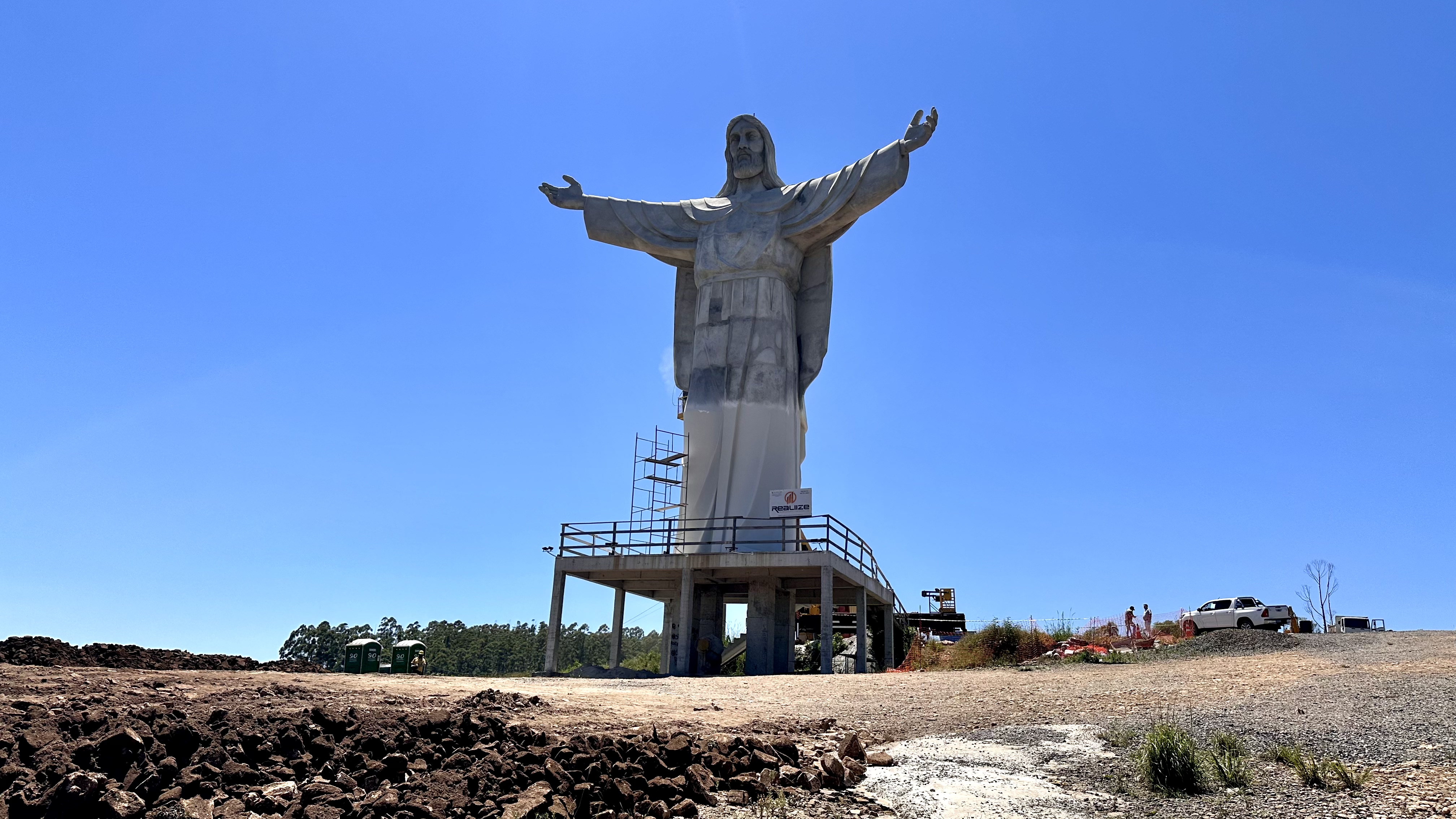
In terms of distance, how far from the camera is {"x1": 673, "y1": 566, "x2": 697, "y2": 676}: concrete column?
2280 cm

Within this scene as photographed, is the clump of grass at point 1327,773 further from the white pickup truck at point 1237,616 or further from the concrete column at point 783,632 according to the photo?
the white pickup truck at point 1237,616

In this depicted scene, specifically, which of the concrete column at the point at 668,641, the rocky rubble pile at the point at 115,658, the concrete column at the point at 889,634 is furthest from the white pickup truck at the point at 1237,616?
the rocky rubble pile at the point at 115,658

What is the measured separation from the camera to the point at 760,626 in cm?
2419

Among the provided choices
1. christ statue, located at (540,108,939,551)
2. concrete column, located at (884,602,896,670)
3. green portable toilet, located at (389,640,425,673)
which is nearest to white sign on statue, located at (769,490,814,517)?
christ statue, located at (540,108,939,551)

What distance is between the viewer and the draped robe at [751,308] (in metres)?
26.6

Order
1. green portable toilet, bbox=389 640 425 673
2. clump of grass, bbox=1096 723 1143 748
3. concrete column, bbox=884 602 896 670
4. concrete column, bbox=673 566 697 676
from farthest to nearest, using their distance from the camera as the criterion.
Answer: green portable toilet, bbox=389 640 425 673 < concrete column, bbox=884 602 896 670 < concrete column, bbox=673 566 697 676 < clump of grass, bbox=1096 723 1143 748

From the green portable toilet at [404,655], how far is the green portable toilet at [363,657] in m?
0.61

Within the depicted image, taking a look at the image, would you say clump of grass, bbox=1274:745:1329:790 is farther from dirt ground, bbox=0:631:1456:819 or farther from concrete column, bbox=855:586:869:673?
concrete column, bbox=855:586:869:673

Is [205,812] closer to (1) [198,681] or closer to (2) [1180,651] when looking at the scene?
(1) [198,681]

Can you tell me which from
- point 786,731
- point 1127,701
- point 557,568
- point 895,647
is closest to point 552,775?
point 786,731

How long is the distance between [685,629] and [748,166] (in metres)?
14.2

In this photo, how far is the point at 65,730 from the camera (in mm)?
7766

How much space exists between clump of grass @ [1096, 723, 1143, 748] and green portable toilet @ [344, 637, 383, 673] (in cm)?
2639

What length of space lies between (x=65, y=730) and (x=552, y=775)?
4030mm
